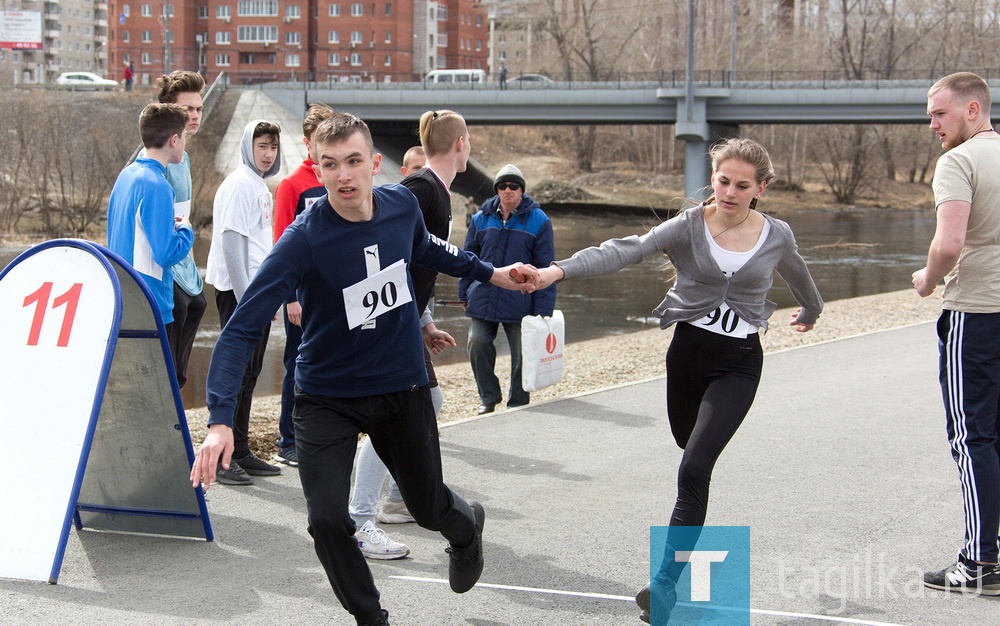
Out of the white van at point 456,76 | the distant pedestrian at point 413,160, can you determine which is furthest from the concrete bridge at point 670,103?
Answer: the distant pedestrian at point 413,160

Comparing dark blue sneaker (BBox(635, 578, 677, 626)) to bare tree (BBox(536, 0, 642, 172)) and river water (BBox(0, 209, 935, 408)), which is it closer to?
river water (BBox(0, 209, 935, 408))

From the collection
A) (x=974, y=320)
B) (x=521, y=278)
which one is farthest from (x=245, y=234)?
(x=974, y=320)

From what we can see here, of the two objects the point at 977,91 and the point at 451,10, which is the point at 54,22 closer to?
the point at 451,10

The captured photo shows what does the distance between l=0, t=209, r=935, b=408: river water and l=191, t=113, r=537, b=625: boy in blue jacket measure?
1272 mm

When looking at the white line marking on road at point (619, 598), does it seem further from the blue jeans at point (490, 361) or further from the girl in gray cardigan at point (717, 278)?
the blue jeans at point (490, 361)

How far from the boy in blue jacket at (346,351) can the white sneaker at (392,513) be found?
61.6 inches

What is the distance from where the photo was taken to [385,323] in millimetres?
4355

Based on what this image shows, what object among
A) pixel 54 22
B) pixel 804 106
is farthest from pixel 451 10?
pixel 804 106

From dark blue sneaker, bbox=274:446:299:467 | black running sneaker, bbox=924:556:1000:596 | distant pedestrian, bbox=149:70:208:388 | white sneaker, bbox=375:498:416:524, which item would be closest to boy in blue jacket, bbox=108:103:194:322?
distant pedestrian, bbox=149:70:208:388

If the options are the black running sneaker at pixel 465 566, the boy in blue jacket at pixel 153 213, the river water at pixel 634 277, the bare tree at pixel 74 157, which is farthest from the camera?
the bare tree at pixel 74 157

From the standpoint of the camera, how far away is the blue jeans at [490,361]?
937cm

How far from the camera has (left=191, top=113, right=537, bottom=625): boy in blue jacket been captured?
4094mm

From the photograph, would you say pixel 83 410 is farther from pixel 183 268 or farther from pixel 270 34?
pixel 270 34

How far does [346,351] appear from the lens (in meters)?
4.28
